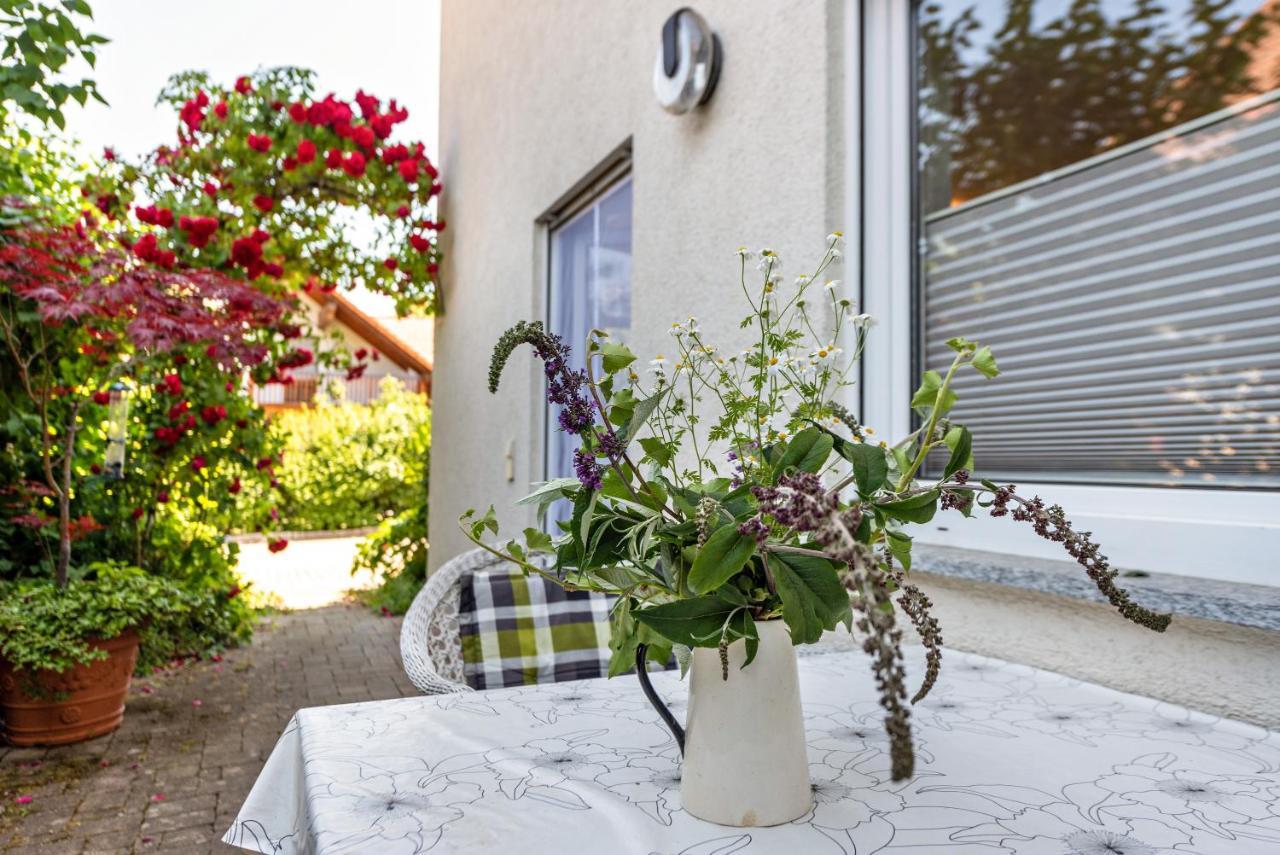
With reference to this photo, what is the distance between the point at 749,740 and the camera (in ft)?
2.76

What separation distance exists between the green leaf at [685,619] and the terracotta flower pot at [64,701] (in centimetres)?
361

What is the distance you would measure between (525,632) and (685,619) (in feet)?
3.62

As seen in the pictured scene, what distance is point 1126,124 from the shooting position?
1.52 metres

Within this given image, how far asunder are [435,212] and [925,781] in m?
5.78

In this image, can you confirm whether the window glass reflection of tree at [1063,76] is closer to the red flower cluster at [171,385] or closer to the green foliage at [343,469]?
the red flower cluster at [171,385]

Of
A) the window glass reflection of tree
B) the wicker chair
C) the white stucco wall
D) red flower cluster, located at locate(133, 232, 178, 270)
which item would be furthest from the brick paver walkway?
the window glass reflection of tree

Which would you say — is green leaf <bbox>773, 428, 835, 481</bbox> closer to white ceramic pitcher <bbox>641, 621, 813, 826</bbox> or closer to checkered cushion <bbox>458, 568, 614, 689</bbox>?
white ceramic pitcher <bbox>641, 621, 813, 826</bbox>

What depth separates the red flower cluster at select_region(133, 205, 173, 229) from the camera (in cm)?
468

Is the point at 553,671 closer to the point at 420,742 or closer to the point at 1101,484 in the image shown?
the point at 420,742

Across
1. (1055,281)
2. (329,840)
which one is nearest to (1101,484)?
(1055,281)

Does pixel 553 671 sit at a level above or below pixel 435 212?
below

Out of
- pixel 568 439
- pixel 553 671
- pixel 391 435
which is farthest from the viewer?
pixel 391 435

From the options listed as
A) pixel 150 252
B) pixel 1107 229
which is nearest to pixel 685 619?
pixel 1107 229

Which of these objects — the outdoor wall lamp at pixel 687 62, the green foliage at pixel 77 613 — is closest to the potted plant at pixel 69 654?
the green foliage at pixel 77 613
